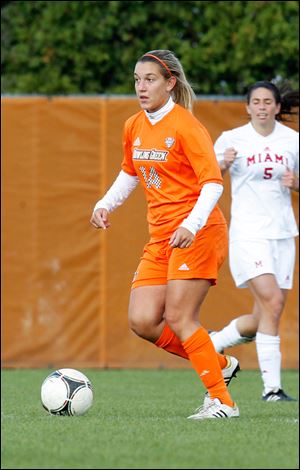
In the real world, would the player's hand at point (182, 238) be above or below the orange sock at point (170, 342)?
above

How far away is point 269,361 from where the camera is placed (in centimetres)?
944

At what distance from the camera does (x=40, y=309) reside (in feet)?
40.9

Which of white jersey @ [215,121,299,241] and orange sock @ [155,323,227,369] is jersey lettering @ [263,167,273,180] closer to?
white jersey @ [215,121,299,241]

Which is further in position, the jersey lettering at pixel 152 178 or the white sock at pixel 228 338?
the white sock at pixel 228 338

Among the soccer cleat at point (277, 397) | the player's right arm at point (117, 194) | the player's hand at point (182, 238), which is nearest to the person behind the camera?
the player's hand at point (182, 238)

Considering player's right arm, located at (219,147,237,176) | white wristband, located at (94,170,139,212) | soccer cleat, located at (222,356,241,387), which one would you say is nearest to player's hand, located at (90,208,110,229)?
white wristband, located at (94,170,139,212)

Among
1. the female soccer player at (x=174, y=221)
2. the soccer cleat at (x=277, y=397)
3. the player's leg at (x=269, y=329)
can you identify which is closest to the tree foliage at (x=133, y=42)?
the player's leg at (x=269, y=329)

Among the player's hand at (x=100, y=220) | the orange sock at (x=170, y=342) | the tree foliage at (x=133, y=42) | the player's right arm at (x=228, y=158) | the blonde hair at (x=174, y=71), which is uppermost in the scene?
the tree foliage at (x=133, y=42)

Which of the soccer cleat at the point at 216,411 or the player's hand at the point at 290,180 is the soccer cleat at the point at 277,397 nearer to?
the player's hand at the point at 290,180

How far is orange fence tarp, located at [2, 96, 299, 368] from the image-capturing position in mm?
12406

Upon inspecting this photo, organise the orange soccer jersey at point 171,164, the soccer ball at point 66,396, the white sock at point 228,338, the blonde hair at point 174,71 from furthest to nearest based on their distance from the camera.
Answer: the white sock at point 228,338 → the blonde hair at point 174,71 → the soccer ball at point 66,396 → the orange soccer jersey at point 171,164

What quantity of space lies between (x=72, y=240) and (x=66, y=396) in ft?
17.4

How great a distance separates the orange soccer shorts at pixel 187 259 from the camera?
23.3ft

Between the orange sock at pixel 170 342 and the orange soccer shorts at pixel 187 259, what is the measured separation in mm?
321
